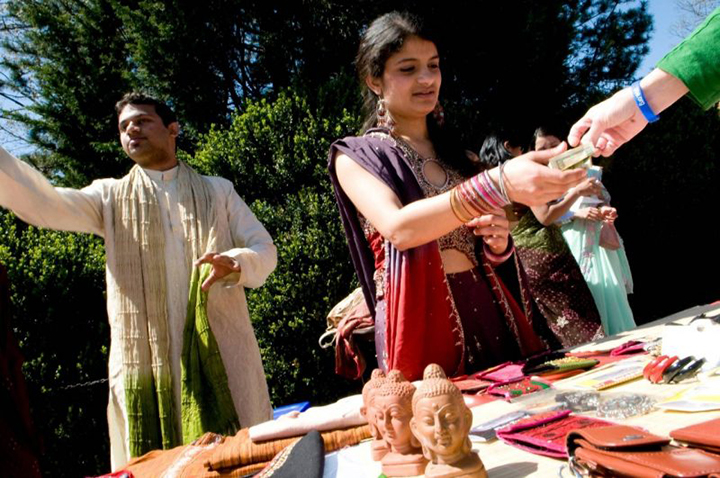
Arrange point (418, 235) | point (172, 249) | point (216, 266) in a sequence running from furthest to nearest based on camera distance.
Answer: point (172, 249) < point (216, 266) < point (418, 235)

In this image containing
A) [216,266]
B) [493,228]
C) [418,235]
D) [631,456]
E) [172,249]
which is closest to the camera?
[631,456]

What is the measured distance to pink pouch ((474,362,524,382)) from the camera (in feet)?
→ 4.95

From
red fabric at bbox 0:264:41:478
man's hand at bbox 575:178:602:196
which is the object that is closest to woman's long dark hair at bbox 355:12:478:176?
red fabric at bbox 0:264:41:478

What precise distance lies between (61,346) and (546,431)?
3.76 m

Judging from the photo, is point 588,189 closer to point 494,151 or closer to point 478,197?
point 494,151

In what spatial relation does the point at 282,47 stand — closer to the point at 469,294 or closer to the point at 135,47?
the point at 135,47

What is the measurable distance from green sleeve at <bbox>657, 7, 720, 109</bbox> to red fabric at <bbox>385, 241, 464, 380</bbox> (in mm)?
762

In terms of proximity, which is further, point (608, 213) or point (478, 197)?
point (608, 213)

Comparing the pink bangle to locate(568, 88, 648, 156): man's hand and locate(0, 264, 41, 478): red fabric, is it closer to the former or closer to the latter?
locate(568, 88, 648, 156): man's hand

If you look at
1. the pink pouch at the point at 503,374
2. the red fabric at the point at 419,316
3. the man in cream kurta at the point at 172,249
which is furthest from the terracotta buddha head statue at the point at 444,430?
the man in cream kurta at the point at 172,249

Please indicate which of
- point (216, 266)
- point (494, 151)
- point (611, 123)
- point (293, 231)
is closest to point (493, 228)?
point (611, 123)

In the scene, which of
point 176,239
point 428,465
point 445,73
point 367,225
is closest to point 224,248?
point 176,239

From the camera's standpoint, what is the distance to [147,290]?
9.41ft

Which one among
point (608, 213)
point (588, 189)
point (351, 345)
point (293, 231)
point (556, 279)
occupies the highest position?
point (293, 231)
